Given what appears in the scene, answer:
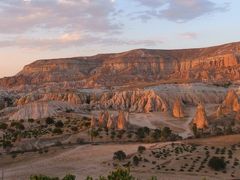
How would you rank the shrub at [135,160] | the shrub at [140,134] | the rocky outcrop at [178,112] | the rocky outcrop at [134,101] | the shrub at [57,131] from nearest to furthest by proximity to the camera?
the shrub at [135,160] < the shrub at [140,134] < the shrub at [57,131] < the rocky outcrop at [178,112] < the rocky outcrop at [134,101]

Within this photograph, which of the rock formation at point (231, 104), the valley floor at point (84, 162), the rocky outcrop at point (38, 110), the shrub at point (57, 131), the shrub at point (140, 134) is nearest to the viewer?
the valley floor at point (84, 162)

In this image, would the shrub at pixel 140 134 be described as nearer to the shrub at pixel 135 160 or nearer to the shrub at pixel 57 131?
the shrub at pixel 57 131

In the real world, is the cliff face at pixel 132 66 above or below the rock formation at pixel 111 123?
above

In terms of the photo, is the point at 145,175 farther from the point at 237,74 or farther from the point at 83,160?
the point at 237,74

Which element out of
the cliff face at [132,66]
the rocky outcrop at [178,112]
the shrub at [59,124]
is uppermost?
the cliff face at [132,66]

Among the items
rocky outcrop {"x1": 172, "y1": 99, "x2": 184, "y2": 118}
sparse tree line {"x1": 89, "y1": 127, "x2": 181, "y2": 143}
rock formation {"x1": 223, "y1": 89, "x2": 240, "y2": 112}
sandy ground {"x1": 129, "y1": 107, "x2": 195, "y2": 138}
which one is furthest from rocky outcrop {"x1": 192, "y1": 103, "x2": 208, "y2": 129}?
rocky outcrop {"x1": 172, "y1": 99, "x2": 184, "y2": 118}

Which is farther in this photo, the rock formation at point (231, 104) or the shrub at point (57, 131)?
the rock formation at point (231, 104)

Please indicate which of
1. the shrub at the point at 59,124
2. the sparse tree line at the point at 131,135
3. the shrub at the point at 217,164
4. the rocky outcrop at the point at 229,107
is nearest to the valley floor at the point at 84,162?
the shrub at the point at 217,164

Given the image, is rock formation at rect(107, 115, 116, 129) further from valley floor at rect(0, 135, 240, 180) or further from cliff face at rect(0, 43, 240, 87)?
cliff face at rect(0, 43, 240, 87)
